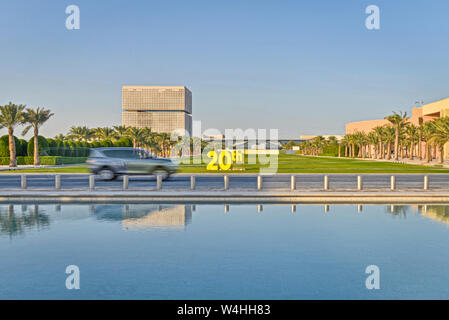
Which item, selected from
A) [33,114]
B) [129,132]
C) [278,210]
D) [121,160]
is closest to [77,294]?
[278,210]

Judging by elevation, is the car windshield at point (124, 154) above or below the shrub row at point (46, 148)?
below

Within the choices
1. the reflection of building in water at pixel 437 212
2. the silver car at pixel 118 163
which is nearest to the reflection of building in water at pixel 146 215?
the reflection of building in water at pixel 437 212

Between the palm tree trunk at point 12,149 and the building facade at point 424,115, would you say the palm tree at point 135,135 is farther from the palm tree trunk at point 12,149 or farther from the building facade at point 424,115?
the building facade at point 424,115

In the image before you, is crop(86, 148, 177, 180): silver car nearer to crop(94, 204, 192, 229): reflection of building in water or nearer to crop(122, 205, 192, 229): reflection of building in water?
crop(94, 204, 192, 229): reflection of building in water

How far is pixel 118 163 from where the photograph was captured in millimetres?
23281

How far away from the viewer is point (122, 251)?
7.72 m

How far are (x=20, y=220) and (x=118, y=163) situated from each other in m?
12.4

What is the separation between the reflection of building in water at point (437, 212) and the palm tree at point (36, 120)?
48687mm

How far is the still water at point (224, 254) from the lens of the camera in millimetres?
5781

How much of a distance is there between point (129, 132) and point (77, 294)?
81.5 m

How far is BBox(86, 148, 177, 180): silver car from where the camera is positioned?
2325 cm

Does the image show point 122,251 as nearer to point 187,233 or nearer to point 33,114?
point 187,233

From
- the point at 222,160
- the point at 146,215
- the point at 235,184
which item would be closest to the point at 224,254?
the point at 146,215

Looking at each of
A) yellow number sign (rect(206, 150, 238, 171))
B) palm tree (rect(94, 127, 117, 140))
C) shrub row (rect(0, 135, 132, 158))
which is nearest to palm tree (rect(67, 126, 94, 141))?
palm tree (rect(94, 127, 117, 140))
